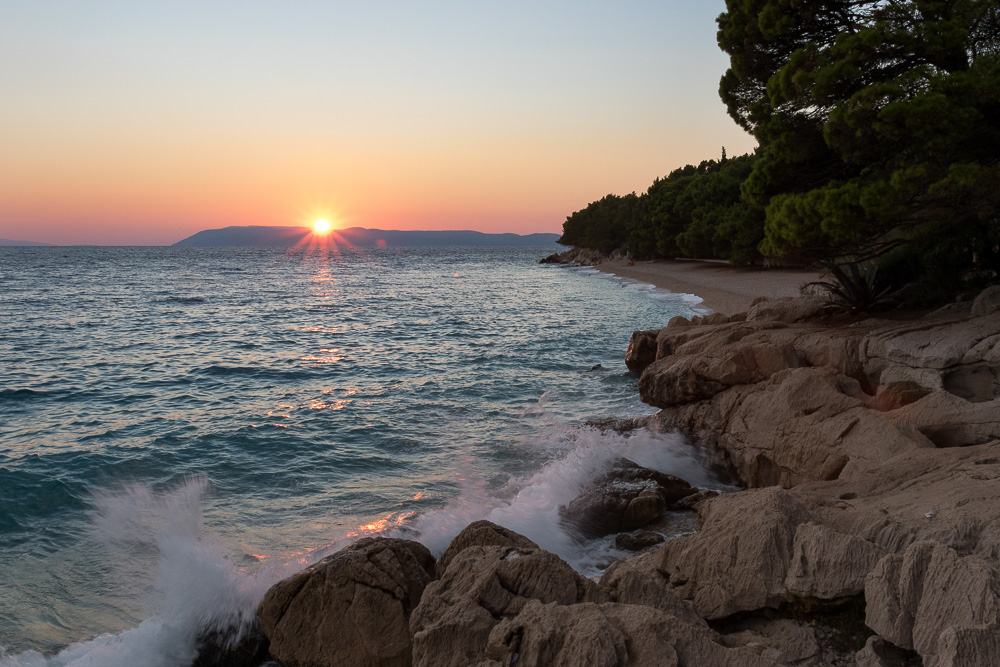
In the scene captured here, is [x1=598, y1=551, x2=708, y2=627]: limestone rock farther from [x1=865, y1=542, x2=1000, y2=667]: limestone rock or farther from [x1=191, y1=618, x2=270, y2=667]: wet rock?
[x1=191, y1=618, x2=270, y2=667]: wet rock

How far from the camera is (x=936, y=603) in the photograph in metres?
4.25

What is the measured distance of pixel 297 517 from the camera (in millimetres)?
10359

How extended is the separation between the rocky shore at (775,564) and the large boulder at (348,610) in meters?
0.02

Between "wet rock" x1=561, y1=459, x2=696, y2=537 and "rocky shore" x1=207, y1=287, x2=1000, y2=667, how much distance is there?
3 cm

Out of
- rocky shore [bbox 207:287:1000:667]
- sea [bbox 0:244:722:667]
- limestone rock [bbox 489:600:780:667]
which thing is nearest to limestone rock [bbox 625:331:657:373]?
sea [bbox 0:244:722:667]

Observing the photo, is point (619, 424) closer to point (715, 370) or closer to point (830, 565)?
point (715, 370)

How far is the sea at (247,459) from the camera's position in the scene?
800 centimetres

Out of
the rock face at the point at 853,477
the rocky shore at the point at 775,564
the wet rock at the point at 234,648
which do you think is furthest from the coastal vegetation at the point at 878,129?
the wet rock at the point at 234,648

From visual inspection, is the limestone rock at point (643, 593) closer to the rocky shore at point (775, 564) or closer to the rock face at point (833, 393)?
the rocky shore at point (775, 564)

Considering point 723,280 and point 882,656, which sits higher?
point 723,280

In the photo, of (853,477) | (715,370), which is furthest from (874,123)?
(853,477)

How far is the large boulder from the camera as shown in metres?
6.02

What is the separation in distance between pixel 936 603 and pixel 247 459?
11723 mm

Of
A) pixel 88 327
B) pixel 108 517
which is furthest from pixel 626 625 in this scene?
pixel 88 327
